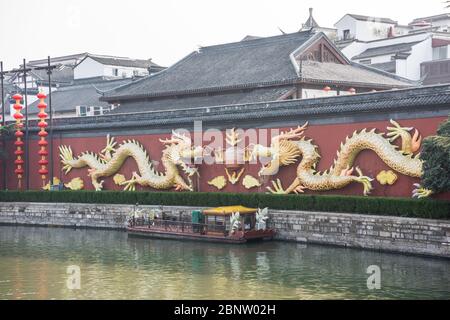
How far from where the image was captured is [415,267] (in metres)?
18.1

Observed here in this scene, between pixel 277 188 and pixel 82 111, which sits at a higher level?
pixel 82 111

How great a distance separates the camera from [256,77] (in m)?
29.8

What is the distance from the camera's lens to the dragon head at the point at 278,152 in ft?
78.3

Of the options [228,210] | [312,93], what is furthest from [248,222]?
[312,93]

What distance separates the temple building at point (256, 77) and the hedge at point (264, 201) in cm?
503

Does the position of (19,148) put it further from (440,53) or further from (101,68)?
(440,53)

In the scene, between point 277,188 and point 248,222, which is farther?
point 277,188

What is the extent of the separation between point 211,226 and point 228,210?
885mm

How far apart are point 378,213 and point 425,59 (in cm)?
2414

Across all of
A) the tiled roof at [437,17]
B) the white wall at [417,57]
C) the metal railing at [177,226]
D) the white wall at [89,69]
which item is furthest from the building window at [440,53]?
the metal railing at [177,226]

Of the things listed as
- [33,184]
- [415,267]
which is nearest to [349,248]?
[415,267]

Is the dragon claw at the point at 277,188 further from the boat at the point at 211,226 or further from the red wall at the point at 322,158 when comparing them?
the boat at the point at 211,226

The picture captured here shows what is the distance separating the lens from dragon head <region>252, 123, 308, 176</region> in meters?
23.9
